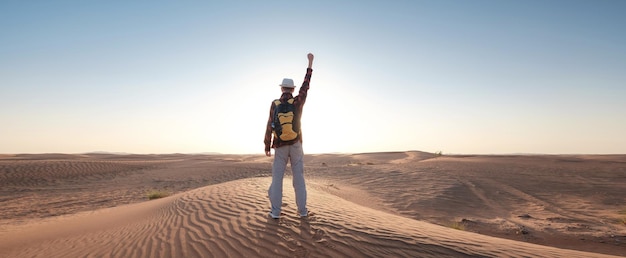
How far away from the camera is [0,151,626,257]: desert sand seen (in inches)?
157

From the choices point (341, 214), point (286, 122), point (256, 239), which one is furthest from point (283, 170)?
point (341, 214)

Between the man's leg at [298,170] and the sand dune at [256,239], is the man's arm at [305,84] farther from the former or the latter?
the sand dune at [256,239]

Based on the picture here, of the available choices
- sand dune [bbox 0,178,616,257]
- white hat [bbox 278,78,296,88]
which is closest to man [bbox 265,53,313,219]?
white hat [bbox 278,78,296,88]

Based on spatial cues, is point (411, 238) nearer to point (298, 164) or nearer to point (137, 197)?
point (298, 164)

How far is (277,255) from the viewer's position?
142 inches

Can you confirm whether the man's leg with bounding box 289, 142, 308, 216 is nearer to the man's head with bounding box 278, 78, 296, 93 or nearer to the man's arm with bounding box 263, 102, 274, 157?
the man's arm with bounding box 263, 102, 274, 157

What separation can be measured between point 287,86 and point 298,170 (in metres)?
1.16

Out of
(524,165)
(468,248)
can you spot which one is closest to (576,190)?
(524,165)

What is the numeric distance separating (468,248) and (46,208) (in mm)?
12366

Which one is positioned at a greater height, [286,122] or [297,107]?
[297,107]

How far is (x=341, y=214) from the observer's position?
5316mm

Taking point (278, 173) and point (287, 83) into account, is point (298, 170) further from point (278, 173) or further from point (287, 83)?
point (287, 83)

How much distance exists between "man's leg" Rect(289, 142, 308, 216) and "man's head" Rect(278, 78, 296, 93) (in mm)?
738

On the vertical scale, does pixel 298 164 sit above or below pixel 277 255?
above
